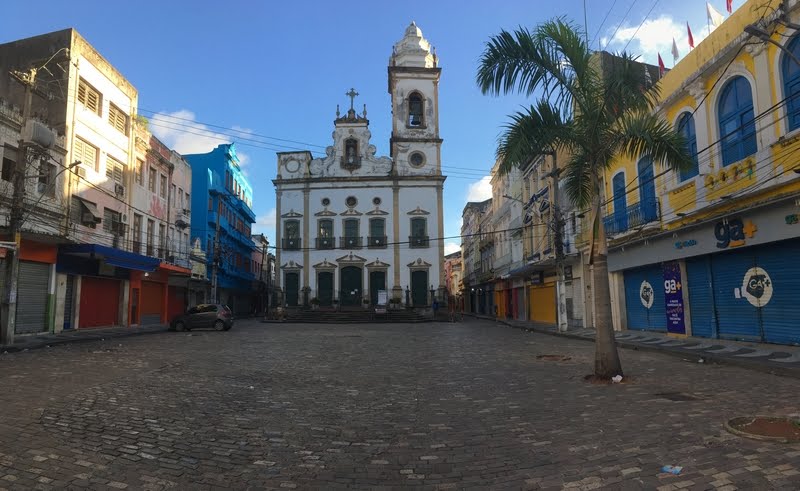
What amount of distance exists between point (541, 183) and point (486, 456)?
27.8m

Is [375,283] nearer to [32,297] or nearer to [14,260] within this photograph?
[32,297]

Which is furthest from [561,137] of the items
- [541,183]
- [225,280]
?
[225,280]

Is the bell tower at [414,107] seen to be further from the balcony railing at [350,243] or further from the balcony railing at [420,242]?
the balcony railing at [350,243]

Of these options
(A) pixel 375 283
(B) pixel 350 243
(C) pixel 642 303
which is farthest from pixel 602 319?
(B) pixel 350 243

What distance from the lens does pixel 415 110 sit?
1719 inches

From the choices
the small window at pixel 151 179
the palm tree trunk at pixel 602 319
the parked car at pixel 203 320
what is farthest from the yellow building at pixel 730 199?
the small window at pixel 151 179

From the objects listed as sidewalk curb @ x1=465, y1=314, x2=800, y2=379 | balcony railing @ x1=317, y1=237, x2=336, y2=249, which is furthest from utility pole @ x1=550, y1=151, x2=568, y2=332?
balcony railing @ x1=317, y1=237, x2=336, y2=249

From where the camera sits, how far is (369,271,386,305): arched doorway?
40.4 m

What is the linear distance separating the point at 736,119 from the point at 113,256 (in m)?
22.2

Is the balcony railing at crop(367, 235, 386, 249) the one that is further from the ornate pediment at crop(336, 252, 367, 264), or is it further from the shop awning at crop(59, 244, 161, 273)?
the shop awning at crop(59, 244, 161, 273)

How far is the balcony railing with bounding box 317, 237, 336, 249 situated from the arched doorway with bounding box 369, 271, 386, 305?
12.8 ft

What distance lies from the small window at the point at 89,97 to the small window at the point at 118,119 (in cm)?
95

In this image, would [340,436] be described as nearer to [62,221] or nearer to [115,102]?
[62,221]

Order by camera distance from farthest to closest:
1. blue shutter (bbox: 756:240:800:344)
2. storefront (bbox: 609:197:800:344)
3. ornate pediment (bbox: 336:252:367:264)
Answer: ornate pediment (bbox: 336:252:367:264)
storefront (bbox: 609:197:800:344)
blue shutter (bbox: 756:240:800:344)
